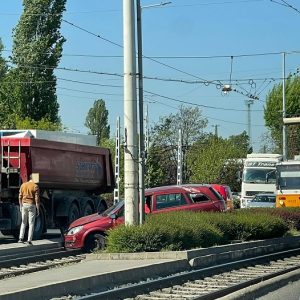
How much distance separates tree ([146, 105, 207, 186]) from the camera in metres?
57.9

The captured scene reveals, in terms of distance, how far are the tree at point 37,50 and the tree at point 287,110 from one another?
91.8 ft

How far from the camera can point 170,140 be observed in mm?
68125

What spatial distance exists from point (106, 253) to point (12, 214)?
7141 millimetres

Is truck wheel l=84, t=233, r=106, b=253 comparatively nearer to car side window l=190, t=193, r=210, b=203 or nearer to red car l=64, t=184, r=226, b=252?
red car l=64, t=184, r=226, b=252

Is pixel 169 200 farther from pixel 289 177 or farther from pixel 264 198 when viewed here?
pixel 264 198

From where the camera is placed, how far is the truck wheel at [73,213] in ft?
78.8

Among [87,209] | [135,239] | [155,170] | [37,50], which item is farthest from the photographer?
[155,170]

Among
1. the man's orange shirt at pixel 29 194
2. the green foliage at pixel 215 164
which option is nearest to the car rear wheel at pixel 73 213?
the man's orange shirt at pixel 29 194

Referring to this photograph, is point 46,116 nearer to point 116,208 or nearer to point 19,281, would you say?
point 116,208

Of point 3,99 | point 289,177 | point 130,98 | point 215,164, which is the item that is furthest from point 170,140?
point 130,98

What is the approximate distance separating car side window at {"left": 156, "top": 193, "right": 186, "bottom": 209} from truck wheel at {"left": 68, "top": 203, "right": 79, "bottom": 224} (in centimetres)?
564

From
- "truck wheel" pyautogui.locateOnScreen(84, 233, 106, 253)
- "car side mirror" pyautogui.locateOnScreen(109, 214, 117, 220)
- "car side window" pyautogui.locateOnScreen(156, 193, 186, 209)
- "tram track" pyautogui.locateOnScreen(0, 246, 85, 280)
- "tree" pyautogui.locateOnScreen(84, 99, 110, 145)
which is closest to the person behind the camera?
"tram track" pyautogui.locateOnScreen(0, 246, 85, 280)

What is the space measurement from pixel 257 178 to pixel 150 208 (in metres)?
24.7

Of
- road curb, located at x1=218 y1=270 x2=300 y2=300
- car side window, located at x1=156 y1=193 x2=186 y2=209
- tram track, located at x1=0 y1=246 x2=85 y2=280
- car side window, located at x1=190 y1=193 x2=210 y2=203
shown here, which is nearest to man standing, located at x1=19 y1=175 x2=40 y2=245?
tram track, located at x1=0 y1=246 x2=85 y2=280
